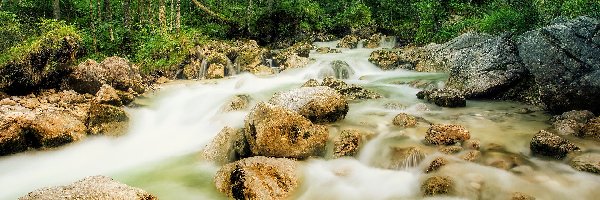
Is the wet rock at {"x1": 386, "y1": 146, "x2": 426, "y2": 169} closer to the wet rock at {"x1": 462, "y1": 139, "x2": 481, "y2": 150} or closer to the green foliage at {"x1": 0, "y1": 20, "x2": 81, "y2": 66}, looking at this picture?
the wet rock at {"x1": 462, "y1": 139, "x2": 481, "y2": 150}

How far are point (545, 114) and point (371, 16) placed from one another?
25.7 metres

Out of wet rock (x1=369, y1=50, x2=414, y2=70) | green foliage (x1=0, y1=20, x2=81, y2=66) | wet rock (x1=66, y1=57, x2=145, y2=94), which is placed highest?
green foliage (x1=0, y1=20, x2=81, y2=66)

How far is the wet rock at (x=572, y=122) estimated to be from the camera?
8.20 meters

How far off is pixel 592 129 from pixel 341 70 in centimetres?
1113

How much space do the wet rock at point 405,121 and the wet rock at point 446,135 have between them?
1.15 metres

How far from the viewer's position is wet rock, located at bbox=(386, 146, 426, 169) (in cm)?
745

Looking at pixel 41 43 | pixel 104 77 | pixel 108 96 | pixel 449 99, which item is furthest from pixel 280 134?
pixel 41 43

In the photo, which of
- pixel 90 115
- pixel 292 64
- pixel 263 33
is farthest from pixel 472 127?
pixel 263 33

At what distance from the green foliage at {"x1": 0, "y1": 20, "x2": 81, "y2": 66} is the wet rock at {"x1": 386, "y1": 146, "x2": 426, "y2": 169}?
1038cm

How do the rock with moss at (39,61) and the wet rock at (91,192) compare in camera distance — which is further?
the rock with moss at (39,61)

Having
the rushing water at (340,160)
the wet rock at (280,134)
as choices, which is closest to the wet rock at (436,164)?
the rushing water at (340,160)

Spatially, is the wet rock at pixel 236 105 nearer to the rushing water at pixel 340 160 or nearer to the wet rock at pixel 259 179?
the rushing water at pixel 340 160

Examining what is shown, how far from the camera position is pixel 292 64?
19375 millimetres

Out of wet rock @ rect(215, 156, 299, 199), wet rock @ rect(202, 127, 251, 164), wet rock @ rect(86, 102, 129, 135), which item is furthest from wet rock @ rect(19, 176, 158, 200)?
wet rock @ rect(86, 102, 129, 135)
